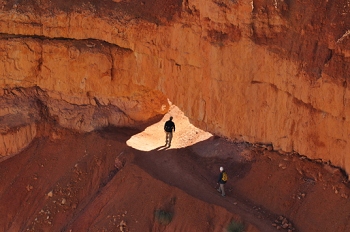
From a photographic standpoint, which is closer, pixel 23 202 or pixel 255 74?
pixel 255 74

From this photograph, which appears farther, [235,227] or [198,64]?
[198,64]

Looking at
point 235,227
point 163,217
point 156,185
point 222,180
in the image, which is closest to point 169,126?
point 156,185

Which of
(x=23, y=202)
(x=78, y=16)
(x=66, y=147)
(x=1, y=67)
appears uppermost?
(x=78, y=16)

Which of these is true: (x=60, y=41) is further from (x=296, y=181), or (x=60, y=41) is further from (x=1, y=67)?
(x=296, y=181)

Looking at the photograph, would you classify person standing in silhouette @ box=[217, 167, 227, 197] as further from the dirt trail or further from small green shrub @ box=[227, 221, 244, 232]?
small green shrub @ box=[227, 221, 244, 232]

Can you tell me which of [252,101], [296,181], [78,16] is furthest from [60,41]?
[296,181]

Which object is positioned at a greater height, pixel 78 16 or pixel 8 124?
pixel 78 16

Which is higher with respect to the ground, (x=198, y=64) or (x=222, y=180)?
(x=198, y=64)

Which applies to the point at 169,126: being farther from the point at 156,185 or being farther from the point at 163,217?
the point at 163,217
